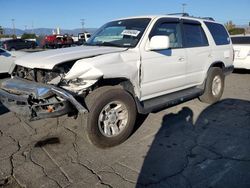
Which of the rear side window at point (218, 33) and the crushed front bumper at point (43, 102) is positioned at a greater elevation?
the rear side window at point (218, 33)

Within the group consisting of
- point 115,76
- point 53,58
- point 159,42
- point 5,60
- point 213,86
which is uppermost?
point 159,42

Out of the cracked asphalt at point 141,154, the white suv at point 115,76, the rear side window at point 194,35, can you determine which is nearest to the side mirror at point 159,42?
the white suv at point 115,76

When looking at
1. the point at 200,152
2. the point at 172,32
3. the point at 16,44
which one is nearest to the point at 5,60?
the point at 172,32

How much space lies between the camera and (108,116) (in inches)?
158

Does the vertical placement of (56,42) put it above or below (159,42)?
below

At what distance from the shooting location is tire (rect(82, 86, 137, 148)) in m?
3.74

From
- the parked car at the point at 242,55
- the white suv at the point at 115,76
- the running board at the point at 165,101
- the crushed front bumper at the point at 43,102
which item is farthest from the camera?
the parked car at the point at 242,55

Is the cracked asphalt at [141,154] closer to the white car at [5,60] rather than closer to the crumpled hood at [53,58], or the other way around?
the crumpled hood at [53,58]

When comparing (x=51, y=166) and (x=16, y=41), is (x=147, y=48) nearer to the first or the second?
(x=51, y=166)

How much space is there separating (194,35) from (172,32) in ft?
2.30

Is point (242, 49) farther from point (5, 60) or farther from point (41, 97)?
point (5, 60)

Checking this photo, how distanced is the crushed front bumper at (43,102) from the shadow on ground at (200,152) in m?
1.27

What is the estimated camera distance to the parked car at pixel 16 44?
2798cm

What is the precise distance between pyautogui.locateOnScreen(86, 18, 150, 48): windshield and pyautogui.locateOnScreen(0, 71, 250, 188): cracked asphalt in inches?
60.4
